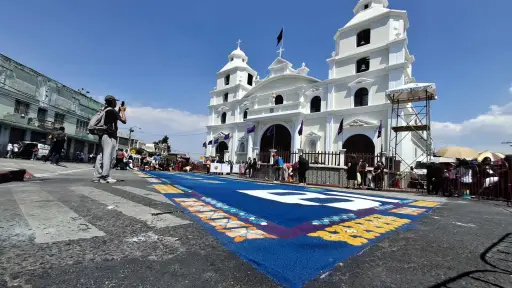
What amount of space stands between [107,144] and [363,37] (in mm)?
23629

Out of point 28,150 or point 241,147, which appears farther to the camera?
point 241,147

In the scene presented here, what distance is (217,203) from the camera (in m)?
3.56


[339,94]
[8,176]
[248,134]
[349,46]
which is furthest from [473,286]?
[248,134]

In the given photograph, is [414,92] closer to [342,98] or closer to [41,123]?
[342,98]

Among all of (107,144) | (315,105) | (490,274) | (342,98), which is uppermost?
(342,98)

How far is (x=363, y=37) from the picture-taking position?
22.0 meters

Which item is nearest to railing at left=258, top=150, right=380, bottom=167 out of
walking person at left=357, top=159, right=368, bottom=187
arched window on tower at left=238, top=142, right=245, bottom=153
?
walking person at left=357, top=159, right=368, bottom=187

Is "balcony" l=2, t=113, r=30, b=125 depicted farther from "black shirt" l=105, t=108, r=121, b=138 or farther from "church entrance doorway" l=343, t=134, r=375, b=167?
"church entrance doorway" l=343, t=134, r=375, b=167

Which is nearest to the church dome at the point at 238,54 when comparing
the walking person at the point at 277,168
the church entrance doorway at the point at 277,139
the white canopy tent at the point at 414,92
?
the church entrance doorway at the point at 277,139

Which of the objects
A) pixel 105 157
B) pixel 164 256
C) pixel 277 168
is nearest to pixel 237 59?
pixel 277 168

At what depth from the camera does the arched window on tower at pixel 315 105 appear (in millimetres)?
24206

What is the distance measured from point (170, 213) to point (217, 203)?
3.21 feet

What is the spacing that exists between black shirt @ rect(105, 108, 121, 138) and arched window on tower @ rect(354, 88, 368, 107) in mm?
20108

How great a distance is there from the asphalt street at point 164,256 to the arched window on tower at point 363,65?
2157 centimetres
